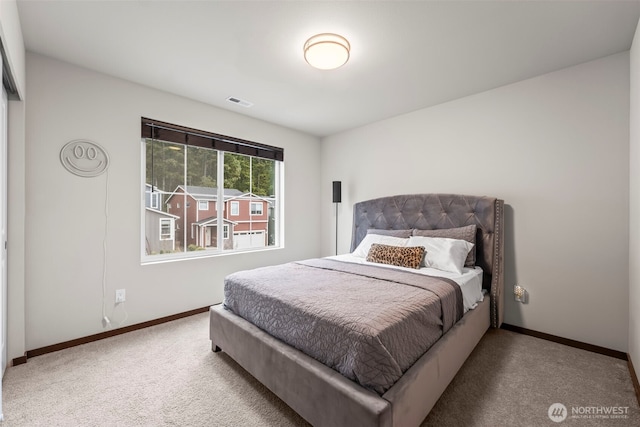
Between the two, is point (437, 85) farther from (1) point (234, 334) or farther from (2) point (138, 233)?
(2) point (138, 233)

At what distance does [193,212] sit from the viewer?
3279 mm

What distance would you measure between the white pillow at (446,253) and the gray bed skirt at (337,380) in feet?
1.52

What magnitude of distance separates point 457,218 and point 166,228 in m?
3.07

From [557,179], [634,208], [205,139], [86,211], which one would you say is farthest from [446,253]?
[86,211]

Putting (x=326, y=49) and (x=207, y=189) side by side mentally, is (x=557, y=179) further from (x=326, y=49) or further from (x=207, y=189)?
(x=207, y=189)

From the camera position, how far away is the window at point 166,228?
304 centimetres

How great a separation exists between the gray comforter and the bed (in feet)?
0.16

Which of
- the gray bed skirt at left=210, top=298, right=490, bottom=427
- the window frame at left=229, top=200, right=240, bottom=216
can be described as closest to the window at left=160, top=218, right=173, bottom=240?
the window frame at left=229, top=200, right=240, bottom=216

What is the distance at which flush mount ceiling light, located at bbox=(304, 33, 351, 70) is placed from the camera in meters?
1.93

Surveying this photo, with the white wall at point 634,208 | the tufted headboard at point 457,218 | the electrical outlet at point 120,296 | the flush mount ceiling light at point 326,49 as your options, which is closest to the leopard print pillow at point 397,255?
the tufted headboard at point 457,218

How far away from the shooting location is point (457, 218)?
9.54 feet

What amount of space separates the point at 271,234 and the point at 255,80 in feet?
6.88

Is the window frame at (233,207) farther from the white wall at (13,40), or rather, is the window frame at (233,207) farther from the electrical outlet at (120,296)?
the white wall at (13,40)

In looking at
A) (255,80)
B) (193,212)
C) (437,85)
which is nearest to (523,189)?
(437,85)
